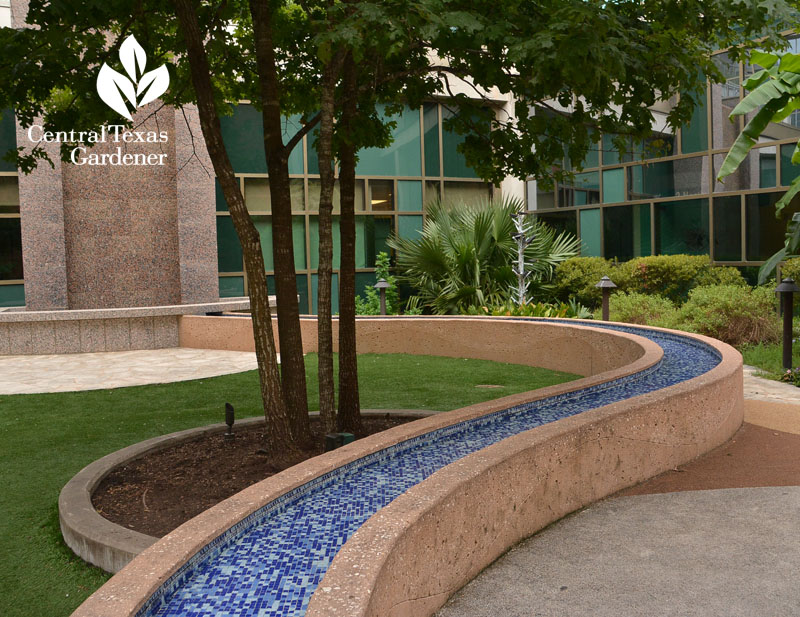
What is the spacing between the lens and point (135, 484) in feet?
18.7

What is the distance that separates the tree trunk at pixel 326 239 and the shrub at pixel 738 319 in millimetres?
8446

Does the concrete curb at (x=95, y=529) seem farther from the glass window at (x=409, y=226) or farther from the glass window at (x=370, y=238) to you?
the glass window at (x=409, y=226)

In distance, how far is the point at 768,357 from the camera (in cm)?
1162

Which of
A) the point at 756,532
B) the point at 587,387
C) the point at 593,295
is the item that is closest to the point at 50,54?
the point at 587,387

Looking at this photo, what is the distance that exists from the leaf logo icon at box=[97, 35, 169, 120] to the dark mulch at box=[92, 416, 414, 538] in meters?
3.44

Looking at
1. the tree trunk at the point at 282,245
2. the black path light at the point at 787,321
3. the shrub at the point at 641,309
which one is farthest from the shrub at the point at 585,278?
the tree trunk at the point at 282,245

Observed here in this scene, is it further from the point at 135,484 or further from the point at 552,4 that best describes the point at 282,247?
the point at 552,4

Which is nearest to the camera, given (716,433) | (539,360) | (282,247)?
(282,247)

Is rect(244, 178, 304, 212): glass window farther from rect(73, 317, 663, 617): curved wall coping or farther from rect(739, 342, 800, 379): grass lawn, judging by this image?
rect(739, 342, 800, 379): grass lawn

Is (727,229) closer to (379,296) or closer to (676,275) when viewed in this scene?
(676,275)

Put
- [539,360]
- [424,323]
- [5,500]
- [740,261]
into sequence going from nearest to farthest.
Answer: [5,500], [539,360], [424,323], [740,261]

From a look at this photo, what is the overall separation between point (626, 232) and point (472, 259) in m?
4.69

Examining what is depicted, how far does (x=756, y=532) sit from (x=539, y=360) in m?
7.57

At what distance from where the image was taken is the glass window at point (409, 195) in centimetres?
2008
